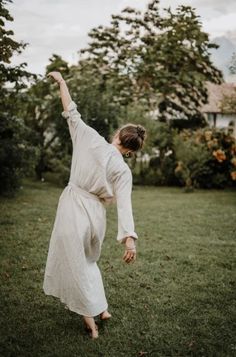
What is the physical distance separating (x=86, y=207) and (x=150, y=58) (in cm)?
1730

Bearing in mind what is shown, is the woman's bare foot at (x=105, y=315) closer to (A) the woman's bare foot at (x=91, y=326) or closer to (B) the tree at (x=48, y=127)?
(A) the woman's bare foot at (x=91, y=326)

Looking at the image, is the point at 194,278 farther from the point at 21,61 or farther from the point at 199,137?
the point at 199,137

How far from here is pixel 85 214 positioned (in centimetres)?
423

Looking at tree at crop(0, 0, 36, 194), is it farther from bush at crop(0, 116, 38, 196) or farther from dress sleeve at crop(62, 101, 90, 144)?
dress sleeve at crop(62, 101, 90, 144)

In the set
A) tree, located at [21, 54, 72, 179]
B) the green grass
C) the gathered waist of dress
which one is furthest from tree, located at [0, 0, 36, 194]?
the gathered waist of dress

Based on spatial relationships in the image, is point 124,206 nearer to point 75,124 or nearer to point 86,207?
point 86,207

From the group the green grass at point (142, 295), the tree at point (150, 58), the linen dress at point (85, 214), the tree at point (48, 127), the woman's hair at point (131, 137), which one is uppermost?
the tree at point (150, 58)

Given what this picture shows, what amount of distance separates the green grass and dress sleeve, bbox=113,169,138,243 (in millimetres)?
1145

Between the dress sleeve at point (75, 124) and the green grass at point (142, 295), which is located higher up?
the dress sleeve at point (75, 124)

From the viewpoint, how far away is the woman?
409cm

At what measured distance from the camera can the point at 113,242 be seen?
841 cm

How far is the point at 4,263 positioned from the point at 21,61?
3834mm

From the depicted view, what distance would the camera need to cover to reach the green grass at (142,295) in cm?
433

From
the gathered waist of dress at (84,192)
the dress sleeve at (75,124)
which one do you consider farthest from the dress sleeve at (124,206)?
the dress sleeve at (75,124)
